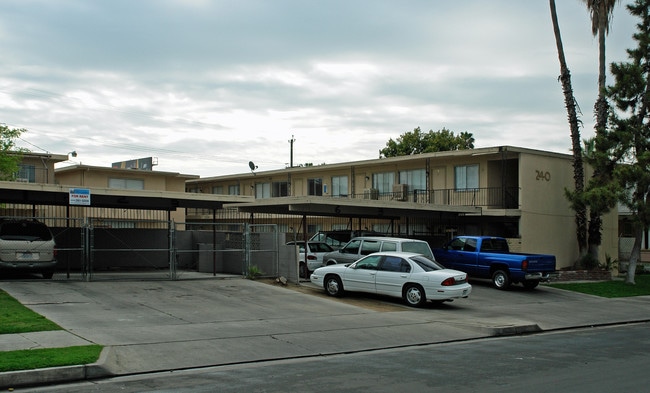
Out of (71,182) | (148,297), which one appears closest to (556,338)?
(148,297)

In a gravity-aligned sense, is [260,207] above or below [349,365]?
above

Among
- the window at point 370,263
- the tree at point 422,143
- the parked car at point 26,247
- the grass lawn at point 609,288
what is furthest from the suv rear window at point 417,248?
the tree at point 422,143

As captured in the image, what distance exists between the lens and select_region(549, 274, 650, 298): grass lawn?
81.9 ft

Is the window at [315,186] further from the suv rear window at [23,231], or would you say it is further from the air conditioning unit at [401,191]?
the suv rear window at [23,231]

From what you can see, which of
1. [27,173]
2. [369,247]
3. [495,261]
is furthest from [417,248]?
[27,173]

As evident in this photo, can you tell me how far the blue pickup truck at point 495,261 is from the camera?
22.9 metres

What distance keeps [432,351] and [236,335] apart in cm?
384

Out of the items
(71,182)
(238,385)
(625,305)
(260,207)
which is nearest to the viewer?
(238,385)

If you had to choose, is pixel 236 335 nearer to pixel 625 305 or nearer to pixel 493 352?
pixel 493 352

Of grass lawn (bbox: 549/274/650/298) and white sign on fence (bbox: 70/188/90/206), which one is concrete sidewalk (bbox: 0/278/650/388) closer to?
grass lawn (bbox: 549/274/650/298)

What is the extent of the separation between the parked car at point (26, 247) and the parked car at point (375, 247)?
30.4 feet

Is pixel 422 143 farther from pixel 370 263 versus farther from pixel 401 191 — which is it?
pixel 370 263

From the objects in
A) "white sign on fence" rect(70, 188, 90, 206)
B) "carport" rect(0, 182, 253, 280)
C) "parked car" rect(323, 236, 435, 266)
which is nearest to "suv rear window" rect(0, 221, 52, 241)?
"carport" rect(0, 182, 253, 280)

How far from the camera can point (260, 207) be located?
24719 mm
